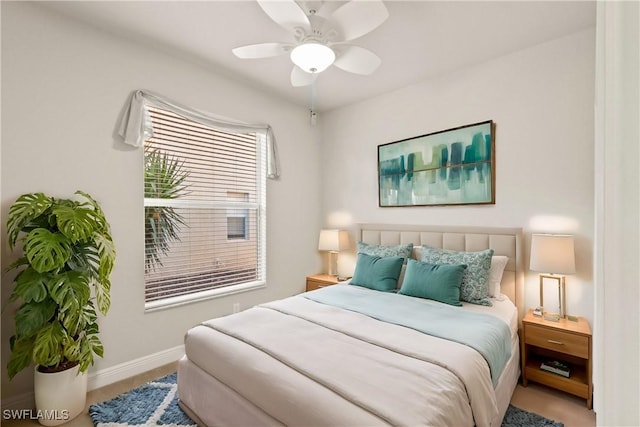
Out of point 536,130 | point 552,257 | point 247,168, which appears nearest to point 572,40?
point 536,130

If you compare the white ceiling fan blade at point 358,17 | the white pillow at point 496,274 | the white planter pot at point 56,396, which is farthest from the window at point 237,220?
the white pillow at point 496,274

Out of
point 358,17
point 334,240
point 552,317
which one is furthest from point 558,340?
point 358,17

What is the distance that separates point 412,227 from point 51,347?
120 inches

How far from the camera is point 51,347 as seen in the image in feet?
5.97

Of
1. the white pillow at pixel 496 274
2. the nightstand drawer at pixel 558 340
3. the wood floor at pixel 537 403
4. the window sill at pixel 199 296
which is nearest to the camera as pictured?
the wood floor at pixel 537 403

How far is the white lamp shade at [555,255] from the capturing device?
2256 mm

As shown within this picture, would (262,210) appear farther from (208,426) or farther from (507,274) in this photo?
(507,274)

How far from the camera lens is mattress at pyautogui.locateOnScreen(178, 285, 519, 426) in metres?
1.25

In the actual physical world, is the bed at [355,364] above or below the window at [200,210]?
below

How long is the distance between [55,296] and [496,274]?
3142 mm

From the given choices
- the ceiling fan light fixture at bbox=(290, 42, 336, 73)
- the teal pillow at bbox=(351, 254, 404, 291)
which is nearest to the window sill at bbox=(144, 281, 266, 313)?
the teal pillow at bbox=(351, 254, 404, 291)

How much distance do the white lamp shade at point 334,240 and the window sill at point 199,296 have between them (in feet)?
2.77

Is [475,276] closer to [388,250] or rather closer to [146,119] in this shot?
[388,250]

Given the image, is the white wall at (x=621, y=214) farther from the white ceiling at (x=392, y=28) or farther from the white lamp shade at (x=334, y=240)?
the white lamp shade at (x=334, y=240)
